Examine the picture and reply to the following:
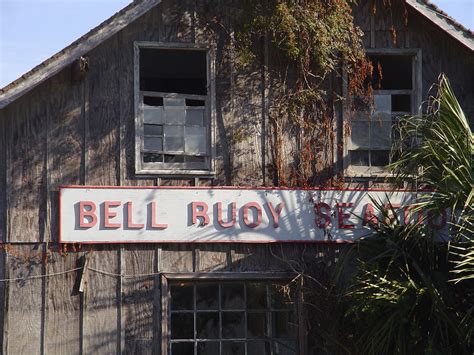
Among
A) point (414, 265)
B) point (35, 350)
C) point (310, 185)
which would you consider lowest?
point (35, 350)

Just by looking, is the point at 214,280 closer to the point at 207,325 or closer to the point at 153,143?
the point at 207,325

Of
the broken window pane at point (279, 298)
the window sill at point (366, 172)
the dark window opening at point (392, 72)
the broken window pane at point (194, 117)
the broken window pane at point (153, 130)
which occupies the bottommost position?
the broken window pane at point (279, 298)

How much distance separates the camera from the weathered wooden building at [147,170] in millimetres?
11516

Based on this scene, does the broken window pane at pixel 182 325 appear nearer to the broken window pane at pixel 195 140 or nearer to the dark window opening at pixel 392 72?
the broken window pane at pixel 195 140

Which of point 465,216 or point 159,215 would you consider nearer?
point 465,216

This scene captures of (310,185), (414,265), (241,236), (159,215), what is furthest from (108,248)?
(414,265)

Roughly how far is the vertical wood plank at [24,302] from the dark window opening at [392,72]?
4.68 meters

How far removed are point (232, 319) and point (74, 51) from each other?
3.54m

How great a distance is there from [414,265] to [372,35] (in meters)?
3.10

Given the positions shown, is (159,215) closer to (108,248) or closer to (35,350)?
(108,248)

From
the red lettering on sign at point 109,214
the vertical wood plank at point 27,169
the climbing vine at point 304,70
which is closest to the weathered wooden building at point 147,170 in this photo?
the vertical wood plank at point 27,169

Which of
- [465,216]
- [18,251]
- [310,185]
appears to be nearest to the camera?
[465,216]

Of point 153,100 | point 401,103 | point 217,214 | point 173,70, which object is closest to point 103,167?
point 153,100

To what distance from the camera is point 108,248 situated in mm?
11688
